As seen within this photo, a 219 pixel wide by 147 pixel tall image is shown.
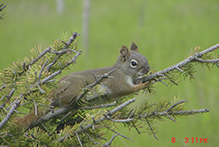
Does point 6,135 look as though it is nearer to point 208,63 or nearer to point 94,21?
point 208,63

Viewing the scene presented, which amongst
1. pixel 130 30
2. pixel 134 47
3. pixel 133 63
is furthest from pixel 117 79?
pixel 130 30

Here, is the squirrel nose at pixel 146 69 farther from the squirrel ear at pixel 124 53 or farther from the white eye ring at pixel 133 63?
the squirrel ear at pixel 124 53

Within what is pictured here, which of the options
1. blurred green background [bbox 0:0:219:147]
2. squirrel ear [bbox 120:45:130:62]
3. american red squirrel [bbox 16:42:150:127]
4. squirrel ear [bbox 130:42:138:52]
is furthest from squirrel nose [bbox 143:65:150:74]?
blurred green background [bbox 0:0:219:147]

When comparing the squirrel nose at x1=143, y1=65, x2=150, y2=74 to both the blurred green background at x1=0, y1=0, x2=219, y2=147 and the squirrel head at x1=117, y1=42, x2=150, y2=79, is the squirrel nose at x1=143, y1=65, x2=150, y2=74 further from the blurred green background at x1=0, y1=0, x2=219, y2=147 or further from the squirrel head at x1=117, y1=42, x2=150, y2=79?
the blurred green background at x1=0, y1=0, x2=219, y2=147

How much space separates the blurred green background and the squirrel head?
2439 millimetres

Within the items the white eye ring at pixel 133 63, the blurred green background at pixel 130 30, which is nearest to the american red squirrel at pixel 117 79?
the white eye ring at pixel 133 63

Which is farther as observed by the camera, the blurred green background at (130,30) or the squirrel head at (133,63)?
the blurred green background at (130,30)

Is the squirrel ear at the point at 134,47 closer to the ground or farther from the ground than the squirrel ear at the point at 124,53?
farther from the ground

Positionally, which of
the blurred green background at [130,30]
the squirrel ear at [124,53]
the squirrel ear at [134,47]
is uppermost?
the blurred green background at [130,30]

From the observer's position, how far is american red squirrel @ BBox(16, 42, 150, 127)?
182 cm

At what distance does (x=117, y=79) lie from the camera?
212 centimetres

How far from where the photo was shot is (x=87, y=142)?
4.09 ft

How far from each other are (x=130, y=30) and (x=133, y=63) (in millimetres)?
5051

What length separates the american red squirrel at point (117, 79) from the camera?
1816mm
